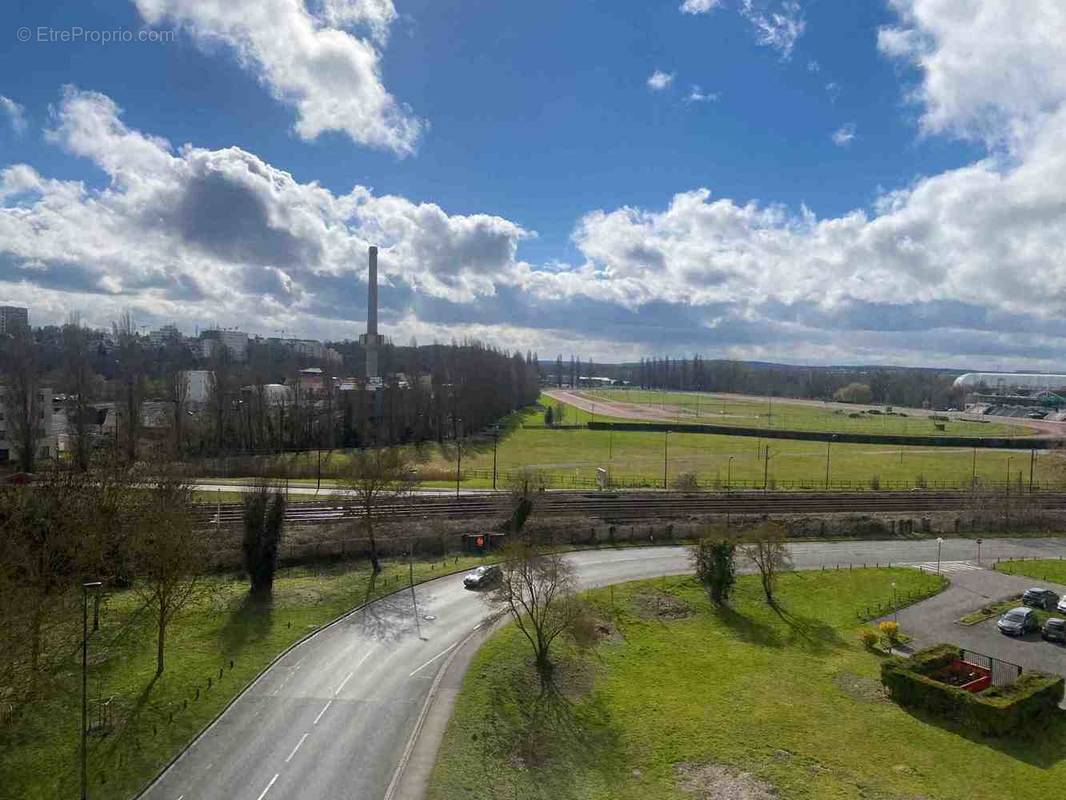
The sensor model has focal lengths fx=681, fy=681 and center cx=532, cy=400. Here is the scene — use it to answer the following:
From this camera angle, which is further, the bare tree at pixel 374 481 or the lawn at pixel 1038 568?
the lawn at pixel 1038 568

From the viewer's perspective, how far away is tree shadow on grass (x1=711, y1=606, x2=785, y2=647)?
28938 millimetres

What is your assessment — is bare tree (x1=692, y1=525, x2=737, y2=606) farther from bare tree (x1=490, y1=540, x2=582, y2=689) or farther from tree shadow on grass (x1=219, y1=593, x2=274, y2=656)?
tree shadow on grass (x1=219, y1=593, x2=274, y2=656)

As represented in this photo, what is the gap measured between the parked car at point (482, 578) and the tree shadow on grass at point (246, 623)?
9065mm

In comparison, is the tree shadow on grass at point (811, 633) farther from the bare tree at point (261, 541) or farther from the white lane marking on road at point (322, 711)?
the bare tree at point (261, 541)

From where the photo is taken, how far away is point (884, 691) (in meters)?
24.2

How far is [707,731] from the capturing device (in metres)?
20.9

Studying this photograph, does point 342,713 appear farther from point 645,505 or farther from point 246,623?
point 645,505

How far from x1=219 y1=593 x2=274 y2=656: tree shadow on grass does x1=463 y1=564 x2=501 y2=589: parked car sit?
9065mm

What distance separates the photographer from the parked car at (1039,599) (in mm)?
33031

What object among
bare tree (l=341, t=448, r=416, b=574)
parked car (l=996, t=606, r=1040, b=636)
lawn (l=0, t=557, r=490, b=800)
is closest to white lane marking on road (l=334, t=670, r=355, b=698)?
lawn (l=0, t=557, r=490, b=800)

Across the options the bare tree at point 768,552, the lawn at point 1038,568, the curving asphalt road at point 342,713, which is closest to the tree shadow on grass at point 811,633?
the bare tree at point 768,552

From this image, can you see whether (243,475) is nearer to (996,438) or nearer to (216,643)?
(216,643)

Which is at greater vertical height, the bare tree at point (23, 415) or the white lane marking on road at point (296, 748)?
the bare tree at point (23, 415)

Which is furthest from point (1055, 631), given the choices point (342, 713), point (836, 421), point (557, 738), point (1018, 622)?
point (836, 421)
